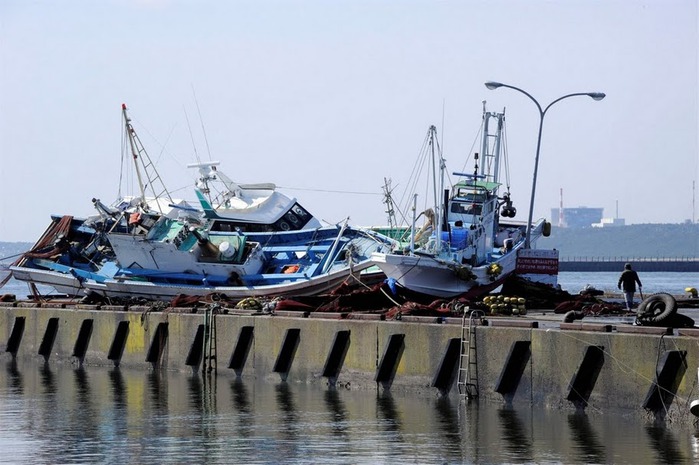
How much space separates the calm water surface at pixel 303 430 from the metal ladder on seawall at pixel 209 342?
182cm

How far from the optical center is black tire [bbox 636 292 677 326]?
2811 cm

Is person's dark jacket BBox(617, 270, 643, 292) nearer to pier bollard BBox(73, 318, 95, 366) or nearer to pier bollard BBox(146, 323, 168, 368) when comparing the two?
pier bollard BBox(146, 323, 168, 368)

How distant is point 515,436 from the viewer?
26484 millimetres

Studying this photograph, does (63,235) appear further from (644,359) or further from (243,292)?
(644,359)

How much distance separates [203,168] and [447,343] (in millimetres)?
29624

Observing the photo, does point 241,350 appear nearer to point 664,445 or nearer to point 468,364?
point 468,364

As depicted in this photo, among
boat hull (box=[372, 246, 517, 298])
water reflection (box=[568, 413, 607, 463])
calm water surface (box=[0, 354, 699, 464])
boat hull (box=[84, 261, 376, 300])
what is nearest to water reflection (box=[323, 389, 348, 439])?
calm water surface (box=[0, 354, 699, 464])

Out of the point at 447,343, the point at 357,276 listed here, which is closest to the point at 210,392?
the point at 447,343

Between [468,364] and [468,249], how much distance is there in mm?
17300

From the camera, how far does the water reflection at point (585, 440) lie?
24438 mm

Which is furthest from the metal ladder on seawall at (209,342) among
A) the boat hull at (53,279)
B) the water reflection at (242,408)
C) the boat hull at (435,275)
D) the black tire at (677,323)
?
the boat hull at (53,279)

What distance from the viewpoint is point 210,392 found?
112 feet

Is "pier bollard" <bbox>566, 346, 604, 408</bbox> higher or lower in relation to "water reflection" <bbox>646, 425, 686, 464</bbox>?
higher

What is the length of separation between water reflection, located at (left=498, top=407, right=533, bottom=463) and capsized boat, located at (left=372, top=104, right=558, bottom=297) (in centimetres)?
1580
